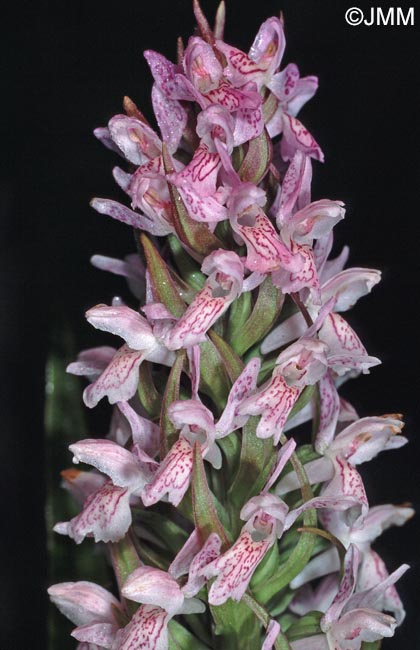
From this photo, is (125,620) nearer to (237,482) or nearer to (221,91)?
(237,482)

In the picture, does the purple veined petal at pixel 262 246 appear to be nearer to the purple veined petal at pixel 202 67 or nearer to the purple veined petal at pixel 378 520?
the purple veined petal at pixel 202 67

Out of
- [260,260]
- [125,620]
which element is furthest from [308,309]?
[125,620]

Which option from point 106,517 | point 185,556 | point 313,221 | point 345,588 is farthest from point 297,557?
point 313,221

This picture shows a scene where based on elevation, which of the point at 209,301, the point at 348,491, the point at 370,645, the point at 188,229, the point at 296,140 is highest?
the point at 296,140

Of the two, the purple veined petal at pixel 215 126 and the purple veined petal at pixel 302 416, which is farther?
the purple veined petal at pixel 302 416

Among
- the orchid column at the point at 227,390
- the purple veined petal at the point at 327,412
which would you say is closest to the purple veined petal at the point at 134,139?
the orchid column at the point at 227,390

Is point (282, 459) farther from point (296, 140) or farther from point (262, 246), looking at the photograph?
point (296, 140)

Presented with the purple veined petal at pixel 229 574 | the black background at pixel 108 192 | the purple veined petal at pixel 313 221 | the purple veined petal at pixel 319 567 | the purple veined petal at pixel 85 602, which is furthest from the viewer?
the black background at pixel 108 192
